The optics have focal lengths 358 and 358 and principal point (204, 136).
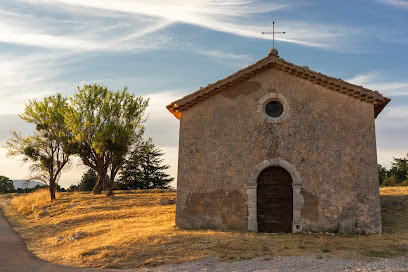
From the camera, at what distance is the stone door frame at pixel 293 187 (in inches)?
545

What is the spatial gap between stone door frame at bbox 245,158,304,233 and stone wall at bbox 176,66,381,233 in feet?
0.46

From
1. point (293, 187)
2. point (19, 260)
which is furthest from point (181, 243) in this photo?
point (19, 260)

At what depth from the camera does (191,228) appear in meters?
14.5

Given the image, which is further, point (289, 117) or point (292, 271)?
point (289, 117)

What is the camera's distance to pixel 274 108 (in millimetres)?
14867

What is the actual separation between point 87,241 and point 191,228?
4.05 meters

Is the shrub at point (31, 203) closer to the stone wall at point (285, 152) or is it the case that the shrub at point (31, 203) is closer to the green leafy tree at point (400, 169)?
the stone wall at point (285, 152)

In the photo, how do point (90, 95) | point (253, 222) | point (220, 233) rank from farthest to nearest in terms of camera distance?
point (90, 95) < point (253, 222) < point (220, 233)

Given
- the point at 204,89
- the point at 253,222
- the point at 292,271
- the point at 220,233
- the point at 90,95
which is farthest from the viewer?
the point at 90,95

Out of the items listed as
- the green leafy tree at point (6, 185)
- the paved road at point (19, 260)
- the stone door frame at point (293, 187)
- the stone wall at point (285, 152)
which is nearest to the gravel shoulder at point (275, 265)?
the paved road at point (19, 260)

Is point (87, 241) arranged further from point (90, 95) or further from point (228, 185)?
point (90, 95)

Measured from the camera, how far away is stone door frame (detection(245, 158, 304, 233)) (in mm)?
13852

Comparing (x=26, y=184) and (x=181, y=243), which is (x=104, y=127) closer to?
(x=26, y=184)

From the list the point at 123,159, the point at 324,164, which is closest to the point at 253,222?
the point at 324,164
